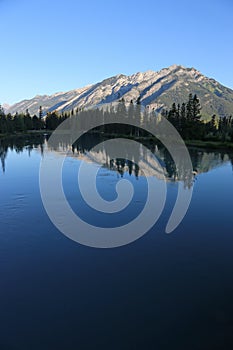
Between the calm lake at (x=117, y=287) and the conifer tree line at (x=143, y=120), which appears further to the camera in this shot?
the conifer tree line at (x=143, y=120)

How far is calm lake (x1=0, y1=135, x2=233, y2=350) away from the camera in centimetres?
854

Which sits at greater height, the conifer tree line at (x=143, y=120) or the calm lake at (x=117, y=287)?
the conifer tree line at (x=143, y=120)

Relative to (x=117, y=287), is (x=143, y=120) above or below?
above

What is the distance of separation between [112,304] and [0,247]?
7055mm

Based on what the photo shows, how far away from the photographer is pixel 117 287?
1105 centimetres

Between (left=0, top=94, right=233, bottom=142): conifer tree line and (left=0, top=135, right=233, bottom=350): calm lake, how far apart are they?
59320 millimetres

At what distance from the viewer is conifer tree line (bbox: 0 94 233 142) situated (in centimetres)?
7844

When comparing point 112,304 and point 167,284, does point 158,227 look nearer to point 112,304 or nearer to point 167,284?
point 167,284

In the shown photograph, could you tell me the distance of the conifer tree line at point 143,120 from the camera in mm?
78438

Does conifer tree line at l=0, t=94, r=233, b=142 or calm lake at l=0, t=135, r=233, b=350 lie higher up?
conifer tree line at l=0, t=94, r=233, b=142

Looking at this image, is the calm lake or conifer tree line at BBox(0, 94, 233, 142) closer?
the calm lake

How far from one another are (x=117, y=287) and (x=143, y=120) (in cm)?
10098

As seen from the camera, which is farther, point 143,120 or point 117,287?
point 143,120

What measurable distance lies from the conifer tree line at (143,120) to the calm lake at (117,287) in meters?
59.3
